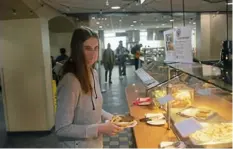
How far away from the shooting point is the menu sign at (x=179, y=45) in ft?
9.15

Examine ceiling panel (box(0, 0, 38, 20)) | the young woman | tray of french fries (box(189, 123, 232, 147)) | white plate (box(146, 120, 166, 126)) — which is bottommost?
white plate (box(146, 120, 166, 126))

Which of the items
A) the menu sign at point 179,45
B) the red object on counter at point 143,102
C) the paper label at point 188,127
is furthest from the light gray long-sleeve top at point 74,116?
the red object on counter at point 143,102

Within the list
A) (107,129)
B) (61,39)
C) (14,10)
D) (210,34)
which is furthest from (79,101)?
(210,34)

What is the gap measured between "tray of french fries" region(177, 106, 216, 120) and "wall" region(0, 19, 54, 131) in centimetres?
298

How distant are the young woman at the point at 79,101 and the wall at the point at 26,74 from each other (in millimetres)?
3322

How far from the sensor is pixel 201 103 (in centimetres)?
279

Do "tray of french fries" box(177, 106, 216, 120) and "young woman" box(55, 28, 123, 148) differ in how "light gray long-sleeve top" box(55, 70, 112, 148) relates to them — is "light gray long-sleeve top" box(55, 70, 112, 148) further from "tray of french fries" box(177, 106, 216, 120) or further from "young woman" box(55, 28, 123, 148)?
"tray of french fries" box(177, 106, 216, 120)

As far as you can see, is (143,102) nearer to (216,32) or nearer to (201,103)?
(201,103)

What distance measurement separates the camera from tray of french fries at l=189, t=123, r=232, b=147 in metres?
1.74

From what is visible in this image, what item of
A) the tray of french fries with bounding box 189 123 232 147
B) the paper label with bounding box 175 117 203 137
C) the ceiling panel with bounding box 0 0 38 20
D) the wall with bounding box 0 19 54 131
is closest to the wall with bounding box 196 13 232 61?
the wall with bounding box 0 19 54 131

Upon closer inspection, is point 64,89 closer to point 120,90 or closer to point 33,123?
point 33,123

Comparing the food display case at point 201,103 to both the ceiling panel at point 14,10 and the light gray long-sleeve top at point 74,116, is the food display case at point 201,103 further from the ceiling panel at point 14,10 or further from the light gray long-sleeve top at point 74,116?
the ceiling panel at point 14,10

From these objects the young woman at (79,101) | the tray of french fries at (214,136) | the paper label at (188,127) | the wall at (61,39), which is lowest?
the tray of french fries at (214,136)

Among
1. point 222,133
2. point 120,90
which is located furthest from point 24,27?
point 120,90
